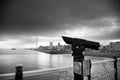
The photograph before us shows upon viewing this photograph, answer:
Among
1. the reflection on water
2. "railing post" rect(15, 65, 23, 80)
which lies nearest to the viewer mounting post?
"railing post" rect(15, 65, 23, 80)

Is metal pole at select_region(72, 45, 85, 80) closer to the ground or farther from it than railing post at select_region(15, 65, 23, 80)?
farther from it

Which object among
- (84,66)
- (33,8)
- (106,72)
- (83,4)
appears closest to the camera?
(84,66)

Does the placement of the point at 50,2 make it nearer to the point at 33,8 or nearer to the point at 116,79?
the point at 33,8

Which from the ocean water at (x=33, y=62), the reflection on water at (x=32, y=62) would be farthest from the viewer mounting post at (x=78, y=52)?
the reflection on water at (x=32, y=62)

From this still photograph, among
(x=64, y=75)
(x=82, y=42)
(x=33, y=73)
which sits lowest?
(x=64, y=75)

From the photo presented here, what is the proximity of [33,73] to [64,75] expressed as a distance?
109cm

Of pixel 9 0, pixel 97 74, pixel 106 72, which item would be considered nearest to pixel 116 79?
pixel 106 72

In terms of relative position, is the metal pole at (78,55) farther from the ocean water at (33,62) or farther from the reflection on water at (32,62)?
the reflection on water at (32,62)

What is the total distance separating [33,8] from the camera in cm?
1030

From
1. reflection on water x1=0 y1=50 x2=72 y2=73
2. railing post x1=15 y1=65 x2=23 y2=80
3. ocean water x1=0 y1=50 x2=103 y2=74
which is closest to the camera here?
railing post x1=15 y1=65 x2=23 y2=80

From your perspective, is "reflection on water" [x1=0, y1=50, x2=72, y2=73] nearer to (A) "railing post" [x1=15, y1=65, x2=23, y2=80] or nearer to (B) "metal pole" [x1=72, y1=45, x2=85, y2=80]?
(A) "railing post" [x1=15, y1=65, x2=23, y2=80]

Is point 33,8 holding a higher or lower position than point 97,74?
higher

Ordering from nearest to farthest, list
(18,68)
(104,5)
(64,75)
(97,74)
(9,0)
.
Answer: (18,68) → (64,75) → (97,74) → (104,5) → (9,0)

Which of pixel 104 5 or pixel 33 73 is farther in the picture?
pixel 104 5
